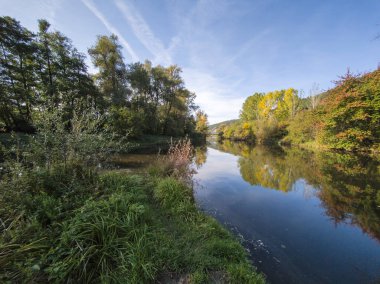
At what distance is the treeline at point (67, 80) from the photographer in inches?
573

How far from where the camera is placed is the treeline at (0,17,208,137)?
14.6 meters

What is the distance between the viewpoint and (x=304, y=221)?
4.79 meters

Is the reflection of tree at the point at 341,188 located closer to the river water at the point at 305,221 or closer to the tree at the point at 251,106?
the river water at the point at 305,221

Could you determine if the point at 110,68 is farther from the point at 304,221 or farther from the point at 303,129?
the point at 303,129

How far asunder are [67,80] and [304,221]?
23.1 m

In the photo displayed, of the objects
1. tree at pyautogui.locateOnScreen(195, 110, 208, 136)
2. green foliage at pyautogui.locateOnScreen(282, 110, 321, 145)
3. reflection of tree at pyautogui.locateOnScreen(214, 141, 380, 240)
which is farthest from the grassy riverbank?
tree at pyautogui.locateOnScreen(195, 110, 208, 136)

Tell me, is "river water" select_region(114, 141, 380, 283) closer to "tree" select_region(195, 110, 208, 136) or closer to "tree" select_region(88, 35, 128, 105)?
"tree" select_region(88, 35, 128, 105)

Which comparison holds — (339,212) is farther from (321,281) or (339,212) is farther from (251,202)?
(321,281)

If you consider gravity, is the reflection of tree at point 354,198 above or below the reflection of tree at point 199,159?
→ above

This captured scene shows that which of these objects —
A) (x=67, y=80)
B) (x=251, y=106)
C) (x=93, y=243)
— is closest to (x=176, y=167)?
(x=93, y=243)

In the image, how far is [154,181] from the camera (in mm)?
5336

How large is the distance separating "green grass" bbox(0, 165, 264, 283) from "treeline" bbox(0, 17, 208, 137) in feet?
20.0

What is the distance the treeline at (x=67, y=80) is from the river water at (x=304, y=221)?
22.8 ft

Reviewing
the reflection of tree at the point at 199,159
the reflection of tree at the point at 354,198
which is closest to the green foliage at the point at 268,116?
the reflection of tree at the point at 199,159
